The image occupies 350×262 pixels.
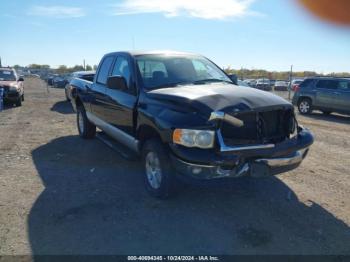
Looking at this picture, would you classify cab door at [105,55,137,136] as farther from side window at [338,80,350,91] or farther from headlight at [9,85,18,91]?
side window at [338,80,350,91]

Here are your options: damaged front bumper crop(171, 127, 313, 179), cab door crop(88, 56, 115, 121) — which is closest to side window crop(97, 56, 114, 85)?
cab door crop(88, 56, 115, 121)

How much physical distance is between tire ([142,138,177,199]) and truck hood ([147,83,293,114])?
1.99 ft

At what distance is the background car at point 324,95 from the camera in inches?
555

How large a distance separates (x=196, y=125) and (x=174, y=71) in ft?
5.55

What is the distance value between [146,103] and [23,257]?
7.69ft

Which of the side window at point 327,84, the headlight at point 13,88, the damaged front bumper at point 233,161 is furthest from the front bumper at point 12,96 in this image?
the damaged front bumper at point 233,161

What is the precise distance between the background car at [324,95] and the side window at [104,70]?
35.1 feet

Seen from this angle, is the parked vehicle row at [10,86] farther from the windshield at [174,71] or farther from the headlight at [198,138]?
the headlight at [198,138]

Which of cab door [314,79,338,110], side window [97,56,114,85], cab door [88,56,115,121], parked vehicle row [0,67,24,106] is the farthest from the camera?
parked vehicle row [0,67,24,106]

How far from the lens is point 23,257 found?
3.31 metres

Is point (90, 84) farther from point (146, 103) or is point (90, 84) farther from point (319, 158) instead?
point (319, 158)

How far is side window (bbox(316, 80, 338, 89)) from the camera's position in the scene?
14.6 m

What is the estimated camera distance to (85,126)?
26.5 feet

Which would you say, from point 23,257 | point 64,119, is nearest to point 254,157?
point 23,257
